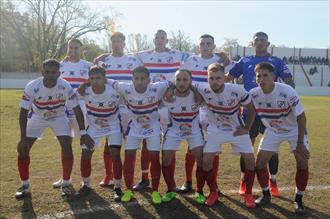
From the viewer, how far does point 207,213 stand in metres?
5.71

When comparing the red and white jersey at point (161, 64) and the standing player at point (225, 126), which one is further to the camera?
the red and white jersey at point (161, 64)

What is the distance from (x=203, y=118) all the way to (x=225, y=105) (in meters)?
0.71

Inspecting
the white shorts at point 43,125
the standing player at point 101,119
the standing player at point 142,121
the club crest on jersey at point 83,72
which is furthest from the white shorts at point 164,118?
the club crest on jersey at point 83,72

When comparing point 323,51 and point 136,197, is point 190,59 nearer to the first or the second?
point 136,197

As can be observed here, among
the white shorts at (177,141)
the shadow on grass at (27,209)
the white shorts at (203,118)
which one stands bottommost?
the shadow on grass at (27,209)

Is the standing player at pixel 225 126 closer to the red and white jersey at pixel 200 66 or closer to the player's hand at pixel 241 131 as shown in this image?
the player's hand at pixel 241 131

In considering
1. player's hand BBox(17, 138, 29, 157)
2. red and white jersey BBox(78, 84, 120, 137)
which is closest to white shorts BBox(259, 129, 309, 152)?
red and white jersey BBox(78, 84, 120, 137)

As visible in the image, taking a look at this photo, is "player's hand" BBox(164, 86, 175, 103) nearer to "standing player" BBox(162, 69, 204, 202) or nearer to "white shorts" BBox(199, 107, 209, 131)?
"standing player" BBox(162, 69, 204, 202)

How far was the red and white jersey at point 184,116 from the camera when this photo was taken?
20.5 feet

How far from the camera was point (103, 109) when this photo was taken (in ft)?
21.3

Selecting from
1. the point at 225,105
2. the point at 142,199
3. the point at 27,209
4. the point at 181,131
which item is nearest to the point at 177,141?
the point at 181,131

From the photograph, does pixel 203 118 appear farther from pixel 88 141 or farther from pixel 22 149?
pixel 22 149

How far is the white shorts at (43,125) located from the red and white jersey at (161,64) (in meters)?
1.76

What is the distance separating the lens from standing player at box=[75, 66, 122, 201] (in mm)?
6352
